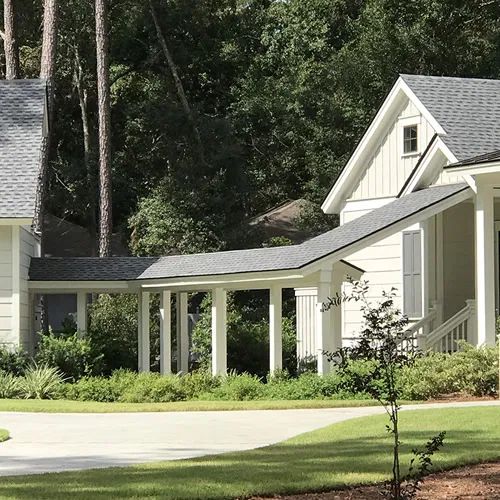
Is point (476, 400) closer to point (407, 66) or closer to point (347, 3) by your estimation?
point (407, 66)

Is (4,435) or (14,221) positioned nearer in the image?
(4,435)

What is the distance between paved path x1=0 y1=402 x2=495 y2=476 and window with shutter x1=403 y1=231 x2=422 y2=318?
23.4 feet

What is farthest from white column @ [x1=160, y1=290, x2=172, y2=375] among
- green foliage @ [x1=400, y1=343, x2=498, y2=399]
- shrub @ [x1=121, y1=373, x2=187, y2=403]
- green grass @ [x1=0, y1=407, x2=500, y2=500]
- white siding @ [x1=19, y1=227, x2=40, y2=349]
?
green grass @ [x1=0, y1=407, x2=500, y2=500]

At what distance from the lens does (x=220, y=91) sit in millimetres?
49344

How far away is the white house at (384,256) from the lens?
2394 centimetres

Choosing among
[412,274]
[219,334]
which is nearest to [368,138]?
[412,274]

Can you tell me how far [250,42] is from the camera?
4950cm

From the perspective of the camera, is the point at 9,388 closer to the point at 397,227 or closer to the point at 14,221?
the point at 14,221

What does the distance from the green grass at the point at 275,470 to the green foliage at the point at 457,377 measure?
227 inches

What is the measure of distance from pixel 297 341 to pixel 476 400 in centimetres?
975

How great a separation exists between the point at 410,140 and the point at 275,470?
17984 mm

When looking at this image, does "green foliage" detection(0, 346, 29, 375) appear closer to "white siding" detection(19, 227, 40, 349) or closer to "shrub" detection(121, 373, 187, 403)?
"white siding" detection(19, 227, 40, 349)

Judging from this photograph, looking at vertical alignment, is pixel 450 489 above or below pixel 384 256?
below

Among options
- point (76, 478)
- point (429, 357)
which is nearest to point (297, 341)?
point (429, 357)
